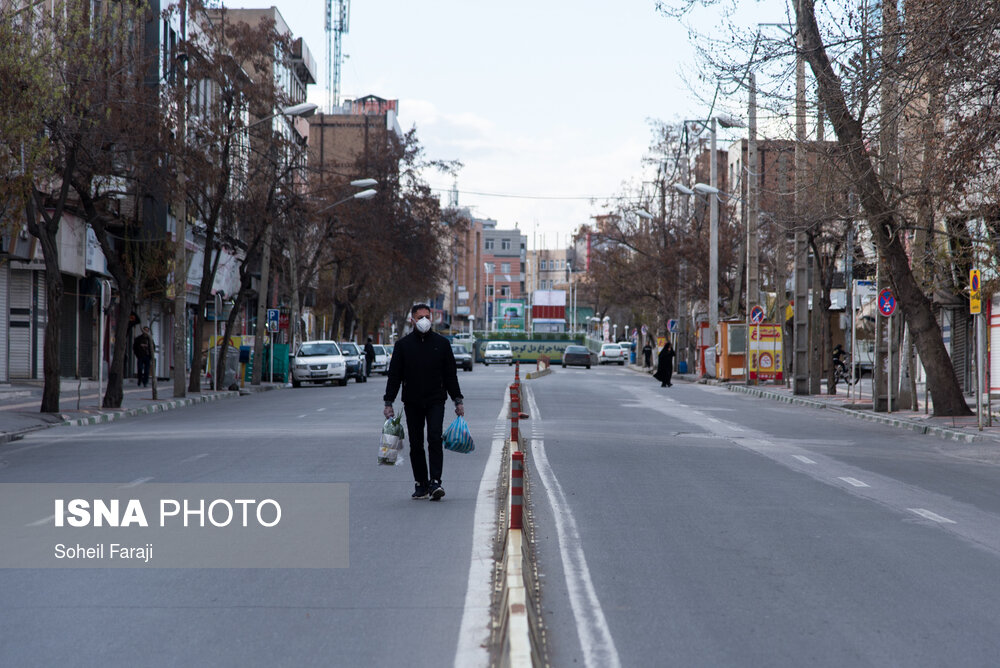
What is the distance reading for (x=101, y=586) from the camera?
7.93m

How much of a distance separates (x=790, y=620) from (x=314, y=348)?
1688 inches

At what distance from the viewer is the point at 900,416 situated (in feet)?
93.0

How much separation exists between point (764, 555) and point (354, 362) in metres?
42.4

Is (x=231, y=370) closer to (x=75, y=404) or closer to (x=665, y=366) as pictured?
(x=75, y=404)

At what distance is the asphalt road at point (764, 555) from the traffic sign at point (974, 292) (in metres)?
4.94

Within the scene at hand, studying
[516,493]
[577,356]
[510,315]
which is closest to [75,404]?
[516,493]

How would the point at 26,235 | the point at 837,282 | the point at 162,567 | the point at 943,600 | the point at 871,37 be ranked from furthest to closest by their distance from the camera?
1. the point at 837,282
2. the point at 26,235
3. the point at 871,37
4. the point at 162,567
5. the point at 943,600

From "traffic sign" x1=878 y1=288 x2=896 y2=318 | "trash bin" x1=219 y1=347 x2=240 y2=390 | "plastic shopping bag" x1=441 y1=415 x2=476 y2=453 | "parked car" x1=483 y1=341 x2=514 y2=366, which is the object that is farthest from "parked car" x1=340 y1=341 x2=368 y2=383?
"plastic shopping bag" x1=441 y1=415 x2=476 y2=453

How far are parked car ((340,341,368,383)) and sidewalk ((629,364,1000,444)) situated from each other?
1487 centimetres

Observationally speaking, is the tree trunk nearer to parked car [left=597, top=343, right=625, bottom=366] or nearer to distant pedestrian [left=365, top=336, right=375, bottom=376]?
distant pedestrian [left=365, top=336, right=375, bottom=376]

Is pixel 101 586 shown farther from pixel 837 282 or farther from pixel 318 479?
pixel 837 282

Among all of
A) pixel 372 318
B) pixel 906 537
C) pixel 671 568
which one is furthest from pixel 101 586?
pixel 372 318

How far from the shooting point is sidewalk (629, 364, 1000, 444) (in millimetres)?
23156

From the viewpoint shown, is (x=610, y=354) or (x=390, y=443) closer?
(x=390, y=443)
